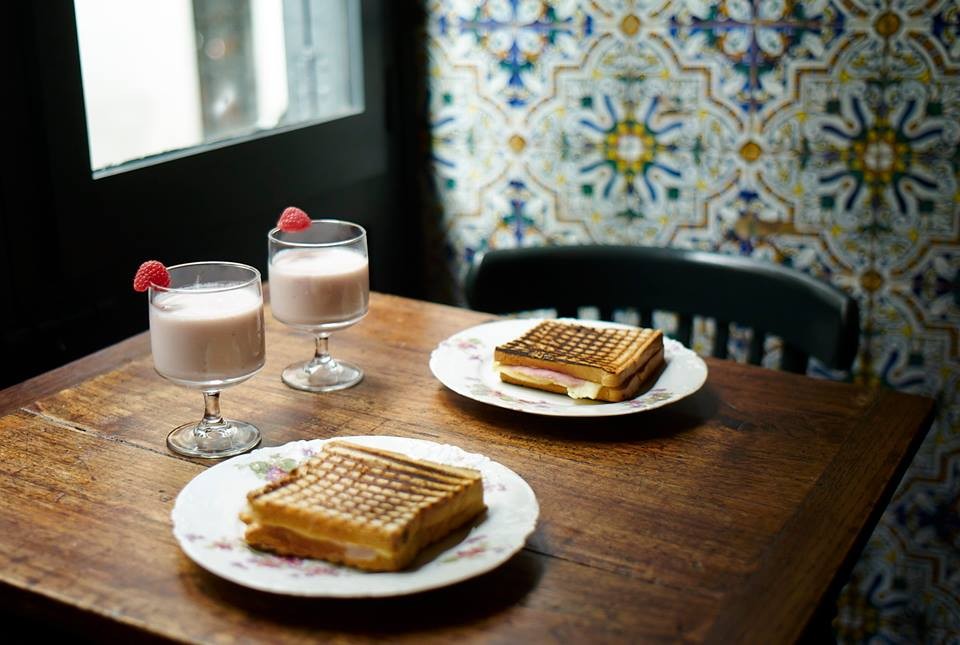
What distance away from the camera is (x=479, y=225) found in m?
2.41

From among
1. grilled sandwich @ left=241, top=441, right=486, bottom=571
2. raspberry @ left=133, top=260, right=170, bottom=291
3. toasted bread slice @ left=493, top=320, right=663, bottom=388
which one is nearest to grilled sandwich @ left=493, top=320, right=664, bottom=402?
toasted bread slice @ left=493, top=320, right=663, bottom=388

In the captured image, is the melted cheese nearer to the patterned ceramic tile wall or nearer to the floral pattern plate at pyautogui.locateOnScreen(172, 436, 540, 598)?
the floral pattern plate at pyautogui.locateOnScreen(172, 436, 540, 598)

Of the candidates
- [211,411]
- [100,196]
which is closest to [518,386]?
[211,411]

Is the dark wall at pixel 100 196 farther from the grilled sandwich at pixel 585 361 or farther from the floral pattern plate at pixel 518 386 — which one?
the grilled sandwich at pixel 585 361

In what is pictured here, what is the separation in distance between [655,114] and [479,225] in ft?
1.55

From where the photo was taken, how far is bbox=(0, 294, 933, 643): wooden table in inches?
36.0

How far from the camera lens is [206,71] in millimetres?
2031

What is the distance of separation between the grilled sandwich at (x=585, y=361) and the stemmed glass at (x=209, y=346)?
12.5 inches

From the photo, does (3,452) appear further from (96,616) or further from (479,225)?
(479,225)

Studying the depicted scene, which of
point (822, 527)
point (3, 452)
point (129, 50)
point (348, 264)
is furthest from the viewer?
point (129, 50)

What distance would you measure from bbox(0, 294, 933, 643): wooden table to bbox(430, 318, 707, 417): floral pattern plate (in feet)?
0.08

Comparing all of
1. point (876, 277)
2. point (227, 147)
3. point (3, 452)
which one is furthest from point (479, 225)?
point (3, 452)

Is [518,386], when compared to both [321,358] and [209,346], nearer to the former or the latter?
[321,358]

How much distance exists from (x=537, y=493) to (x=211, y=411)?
1.31ft
